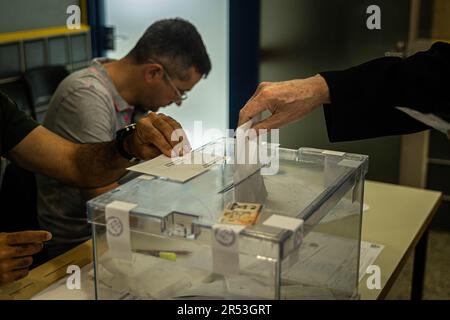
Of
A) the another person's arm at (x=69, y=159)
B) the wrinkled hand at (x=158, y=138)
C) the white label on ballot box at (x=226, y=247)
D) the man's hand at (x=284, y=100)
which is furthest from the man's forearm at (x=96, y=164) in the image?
the white label on ballot box at (x=226, y=247)

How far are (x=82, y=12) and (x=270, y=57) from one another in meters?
1.25

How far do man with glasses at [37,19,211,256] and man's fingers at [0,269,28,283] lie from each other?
474 millimetres

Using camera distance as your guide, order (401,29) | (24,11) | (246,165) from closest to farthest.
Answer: (246,165)
(401,29)
(24,11)

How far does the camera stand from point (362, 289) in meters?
1.16

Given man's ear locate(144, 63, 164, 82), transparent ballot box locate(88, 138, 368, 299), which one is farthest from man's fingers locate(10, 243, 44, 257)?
man's ear locate(144, 63, 164, 82)

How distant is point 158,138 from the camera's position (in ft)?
4.20

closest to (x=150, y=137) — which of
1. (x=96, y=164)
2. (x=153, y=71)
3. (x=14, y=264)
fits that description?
(x=96, y=164)

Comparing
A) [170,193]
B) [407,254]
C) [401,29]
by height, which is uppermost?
[401,29]

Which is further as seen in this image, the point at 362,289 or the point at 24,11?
the point at 24,11

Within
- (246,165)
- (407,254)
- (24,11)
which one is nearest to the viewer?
(246,165)

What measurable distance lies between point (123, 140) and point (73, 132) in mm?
326

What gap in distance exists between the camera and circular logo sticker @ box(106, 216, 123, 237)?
909mm
